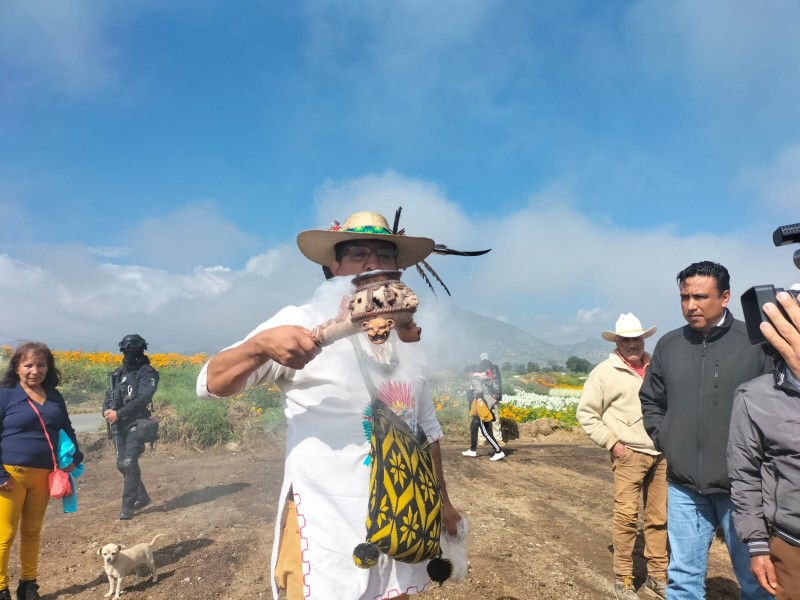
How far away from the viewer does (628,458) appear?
4262 mm

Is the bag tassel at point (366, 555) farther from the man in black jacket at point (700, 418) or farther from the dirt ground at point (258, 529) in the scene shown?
the man in black jacket at point (700, 418)

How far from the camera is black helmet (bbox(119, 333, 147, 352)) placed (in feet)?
21.7

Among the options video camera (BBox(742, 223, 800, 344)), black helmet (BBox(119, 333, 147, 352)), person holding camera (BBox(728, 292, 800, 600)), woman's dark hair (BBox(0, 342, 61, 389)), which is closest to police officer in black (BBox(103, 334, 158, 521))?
black helmet (BBox(119, 333, 147, 352))

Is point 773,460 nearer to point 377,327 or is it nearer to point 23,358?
point 377,327

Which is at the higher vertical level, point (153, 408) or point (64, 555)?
point (153, 408)

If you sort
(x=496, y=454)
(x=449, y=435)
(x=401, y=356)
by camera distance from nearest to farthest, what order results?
(x=401, y=356)
(x=496, y=454)
(x=449, y=435)

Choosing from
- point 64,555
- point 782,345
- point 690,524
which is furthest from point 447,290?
point 64,555

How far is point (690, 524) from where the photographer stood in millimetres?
3105

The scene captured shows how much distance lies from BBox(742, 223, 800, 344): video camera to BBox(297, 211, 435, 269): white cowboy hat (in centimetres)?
141

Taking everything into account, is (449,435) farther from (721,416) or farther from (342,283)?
(342,283)

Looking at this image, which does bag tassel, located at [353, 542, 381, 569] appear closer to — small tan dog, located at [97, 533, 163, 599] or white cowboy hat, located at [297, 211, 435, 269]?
white cowboy hat, located at [297, 211, 435, 269]

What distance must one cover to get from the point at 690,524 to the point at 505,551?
2523 mm

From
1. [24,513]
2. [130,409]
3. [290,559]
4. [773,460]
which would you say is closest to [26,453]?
[24,513]

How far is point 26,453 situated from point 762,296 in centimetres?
511
